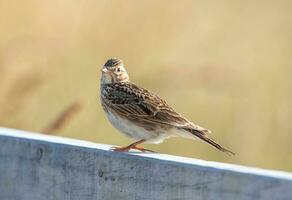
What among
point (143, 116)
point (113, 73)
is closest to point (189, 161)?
point (143, 116)

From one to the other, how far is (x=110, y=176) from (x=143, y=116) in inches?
71.1

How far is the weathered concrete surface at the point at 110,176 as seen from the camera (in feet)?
14.0

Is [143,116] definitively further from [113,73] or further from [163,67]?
[163,67]

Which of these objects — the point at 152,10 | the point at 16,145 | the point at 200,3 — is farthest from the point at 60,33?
the point at 16,145

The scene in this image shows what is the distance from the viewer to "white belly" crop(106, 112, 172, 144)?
6.73 m

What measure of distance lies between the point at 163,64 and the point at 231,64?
69 centimetres

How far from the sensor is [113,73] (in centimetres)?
755

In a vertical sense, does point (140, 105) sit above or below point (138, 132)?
above

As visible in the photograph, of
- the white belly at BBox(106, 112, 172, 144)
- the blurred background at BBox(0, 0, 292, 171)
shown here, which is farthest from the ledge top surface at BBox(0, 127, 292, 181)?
the blurred background at BBox(0, 0, 292, 171)

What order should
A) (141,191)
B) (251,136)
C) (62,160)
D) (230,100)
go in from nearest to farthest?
(141,191)
(62,160)
(251,136)
(230,100)

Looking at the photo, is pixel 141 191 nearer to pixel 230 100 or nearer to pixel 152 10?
pixel 230 100

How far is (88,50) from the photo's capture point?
9.59 m

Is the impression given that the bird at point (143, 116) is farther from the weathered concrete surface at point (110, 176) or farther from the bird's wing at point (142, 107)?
the weathered concrete surface at point (110, 176)

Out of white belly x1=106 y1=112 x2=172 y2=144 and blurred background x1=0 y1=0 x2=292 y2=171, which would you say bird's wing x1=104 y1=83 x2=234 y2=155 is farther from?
blurred background x1=0 y1=0 x2=292 y2=171
